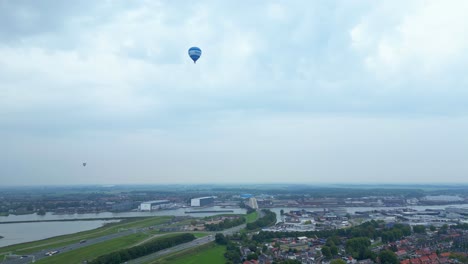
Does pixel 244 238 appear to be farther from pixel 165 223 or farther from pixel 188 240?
pixel 165 223

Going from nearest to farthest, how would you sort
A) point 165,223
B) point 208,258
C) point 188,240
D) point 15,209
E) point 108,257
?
point 108,257
point 208,258
point 188,240
point 165,223
point 15,209

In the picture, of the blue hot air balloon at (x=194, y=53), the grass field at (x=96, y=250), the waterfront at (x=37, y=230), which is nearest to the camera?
the grass field at (x=96, y=250)

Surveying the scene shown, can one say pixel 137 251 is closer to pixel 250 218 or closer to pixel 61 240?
pixel 61 240

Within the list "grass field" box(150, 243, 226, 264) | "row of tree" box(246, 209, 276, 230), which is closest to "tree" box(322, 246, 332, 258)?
"grass field" box(150, 243, 226, 264)

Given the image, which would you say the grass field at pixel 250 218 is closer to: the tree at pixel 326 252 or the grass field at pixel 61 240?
the grass field at pixel 61 240

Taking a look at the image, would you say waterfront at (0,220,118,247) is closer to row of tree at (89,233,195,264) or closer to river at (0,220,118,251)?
river at (0,220,118,251)

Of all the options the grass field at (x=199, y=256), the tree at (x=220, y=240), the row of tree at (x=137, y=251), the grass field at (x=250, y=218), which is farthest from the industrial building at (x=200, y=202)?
the grass field at (x=199, y=256)

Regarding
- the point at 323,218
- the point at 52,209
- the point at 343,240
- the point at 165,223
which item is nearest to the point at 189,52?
the point at 343,240
